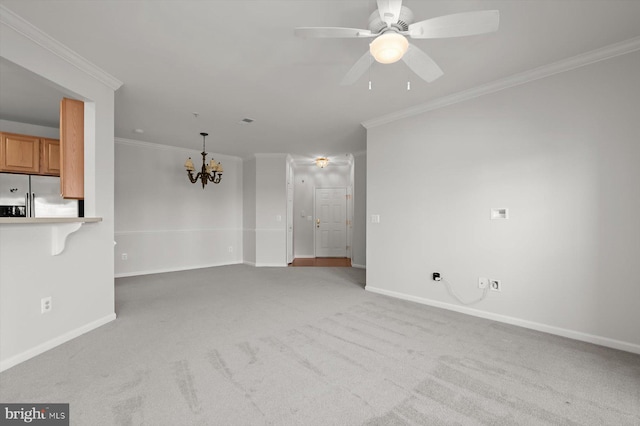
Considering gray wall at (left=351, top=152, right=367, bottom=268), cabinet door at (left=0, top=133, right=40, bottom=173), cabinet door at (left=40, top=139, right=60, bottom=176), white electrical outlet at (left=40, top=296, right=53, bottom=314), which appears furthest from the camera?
gray wall at (left=351, top=152, right=367, bottom=268)

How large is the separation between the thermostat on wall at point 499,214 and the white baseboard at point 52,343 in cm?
442

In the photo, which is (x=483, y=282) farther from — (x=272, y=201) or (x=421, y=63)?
(x=272, y=201)

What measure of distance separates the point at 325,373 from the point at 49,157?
204 inches

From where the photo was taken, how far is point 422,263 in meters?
3.65

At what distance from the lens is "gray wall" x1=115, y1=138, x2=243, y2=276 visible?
17.5 ft

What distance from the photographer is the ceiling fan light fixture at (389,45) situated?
5.54 feet

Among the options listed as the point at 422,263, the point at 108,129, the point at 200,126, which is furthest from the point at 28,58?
the point at 422,263

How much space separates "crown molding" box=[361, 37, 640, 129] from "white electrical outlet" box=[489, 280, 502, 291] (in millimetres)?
2173

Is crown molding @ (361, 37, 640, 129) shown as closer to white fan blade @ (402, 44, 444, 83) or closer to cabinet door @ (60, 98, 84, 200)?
white fan blade @ (402, 44, 444, 83)

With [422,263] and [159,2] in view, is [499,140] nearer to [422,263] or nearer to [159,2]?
[422,263]

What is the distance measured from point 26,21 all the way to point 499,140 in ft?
14.5

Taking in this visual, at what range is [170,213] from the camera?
5.87 meters

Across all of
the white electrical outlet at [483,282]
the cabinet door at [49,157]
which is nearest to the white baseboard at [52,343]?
the cabinet door at [49,157]

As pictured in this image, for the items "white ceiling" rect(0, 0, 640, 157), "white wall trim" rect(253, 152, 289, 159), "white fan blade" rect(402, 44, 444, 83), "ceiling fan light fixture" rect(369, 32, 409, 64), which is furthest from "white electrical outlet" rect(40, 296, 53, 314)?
"white wall trim" rect(253, 152, 289, 159)
